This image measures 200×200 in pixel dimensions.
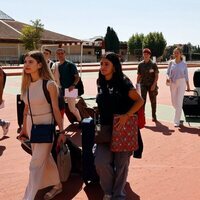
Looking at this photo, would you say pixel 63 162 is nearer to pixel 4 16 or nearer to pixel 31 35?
pixel 31 35

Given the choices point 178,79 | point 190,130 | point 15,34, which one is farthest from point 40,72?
point 15,34

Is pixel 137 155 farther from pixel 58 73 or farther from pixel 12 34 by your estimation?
pixel 12 34

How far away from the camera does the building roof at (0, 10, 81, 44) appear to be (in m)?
60.8

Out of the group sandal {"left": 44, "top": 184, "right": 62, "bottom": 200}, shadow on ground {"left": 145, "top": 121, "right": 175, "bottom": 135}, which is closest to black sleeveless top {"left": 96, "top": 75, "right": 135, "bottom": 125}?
sandal {"left": 44, "top": 184, "right": 62, "bottom": 200}

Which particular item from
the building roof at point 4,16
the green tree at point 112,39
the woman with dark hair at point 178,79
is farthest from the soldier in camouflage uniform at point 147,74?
the green tree at point 112,39

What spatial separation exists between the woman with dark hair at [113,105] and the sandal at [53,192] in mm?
728

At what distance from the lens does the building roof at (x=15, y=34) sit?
60756 millimetres

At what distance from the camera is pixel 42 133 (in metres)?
4.39

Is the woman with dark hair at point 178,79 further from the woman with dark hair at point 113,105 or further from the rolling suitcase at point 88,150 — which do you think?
the woman with dark hair at point 113,105

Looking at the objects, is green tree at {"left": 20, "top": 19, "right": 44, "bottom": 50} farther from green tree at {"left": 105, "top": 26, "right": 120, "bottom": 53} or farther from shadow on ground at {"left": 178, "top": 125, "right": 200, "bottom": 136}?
shadow on ground at {"left": 178, "top": 125, "right": 200, "bottom": 136}

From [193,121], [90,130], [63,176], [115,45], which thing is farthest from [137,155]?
[115,45]

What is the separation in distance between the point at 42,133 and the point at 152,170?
7.25ft

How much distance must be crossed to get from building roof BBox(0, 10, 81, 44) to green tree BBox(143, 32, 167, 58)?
26040 millimetres

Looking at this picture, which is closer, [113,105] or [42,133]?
[113,105]
